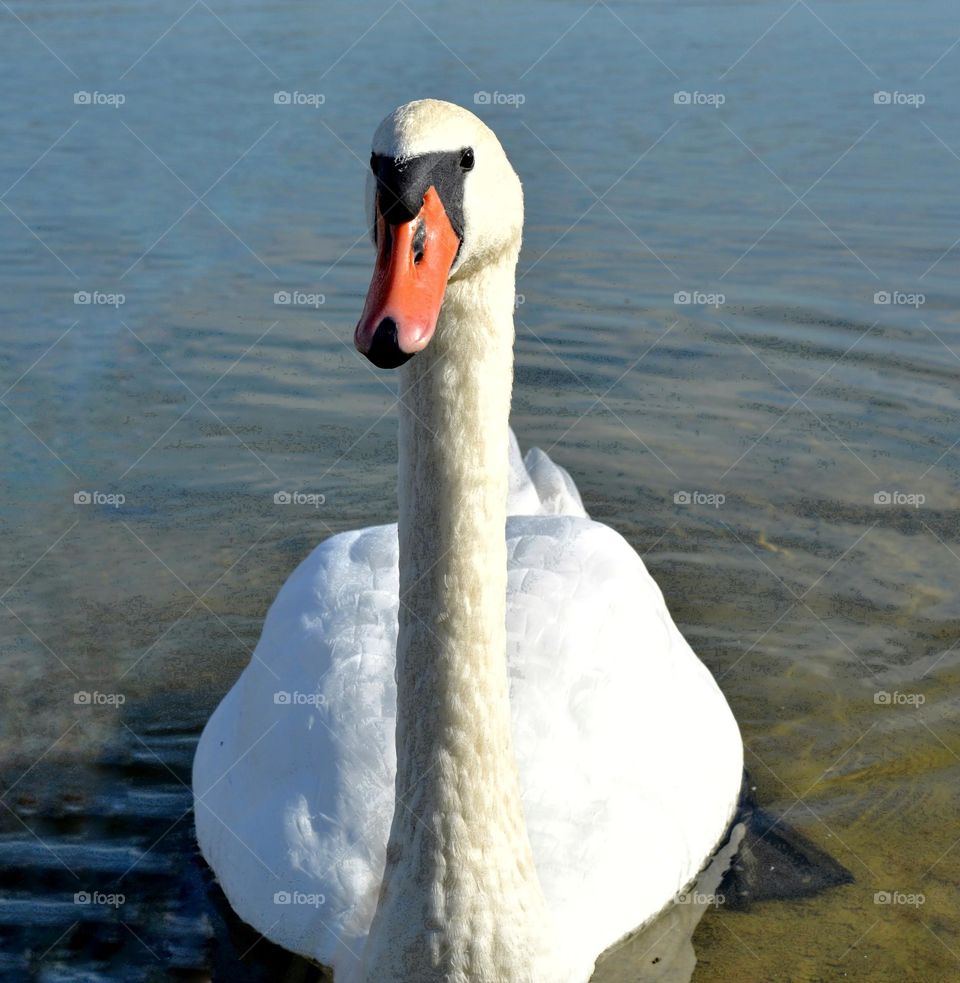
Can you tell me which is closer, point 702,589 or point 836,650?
point 836,650

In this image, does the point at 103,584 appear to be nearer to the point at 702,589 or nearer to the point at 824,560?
the point at 702,589

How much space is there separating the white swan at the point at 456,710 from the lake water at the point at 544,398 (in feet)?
1.61

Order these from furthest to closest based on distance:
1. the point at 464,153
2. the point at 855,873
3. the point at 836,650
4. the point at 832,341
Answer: the point at 832,341
the point at 836,650
the point at 855,873
the point at 464,153

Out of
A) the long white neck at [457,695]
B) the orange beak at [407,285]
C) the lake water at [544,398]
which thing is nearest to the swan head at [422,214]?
the orange beak at [407,285]

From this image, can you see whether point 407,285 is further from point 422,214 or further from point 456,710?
point 456,710

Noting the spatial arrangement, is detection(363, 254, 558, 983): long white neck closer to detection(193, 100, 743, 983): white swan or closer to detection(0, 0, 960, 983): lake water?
detection(193, 100, 743, 983): white swan

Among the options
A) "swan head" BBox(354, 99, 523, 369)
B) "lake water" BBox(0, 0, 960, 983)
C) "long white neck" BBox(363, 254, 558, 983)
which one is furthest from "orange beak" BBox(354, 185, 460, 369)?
"lake water" BBox(0, 0, 960, 983)

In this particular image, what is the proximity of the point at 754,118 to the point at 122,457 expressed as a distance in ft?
26.2

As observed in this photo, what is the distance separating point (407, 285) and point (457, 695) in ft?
4.05

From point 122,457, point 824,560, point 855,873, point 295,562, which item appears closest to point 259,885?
point 855,873

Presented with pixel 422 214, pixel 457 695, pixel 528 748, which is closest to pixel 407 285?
pixel 422 214

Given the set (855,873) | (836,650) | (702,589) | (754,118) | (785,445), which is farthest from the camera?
(754,118)

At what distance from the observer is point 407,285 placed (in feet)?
9.90

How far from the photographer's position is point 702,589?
7.50 m
